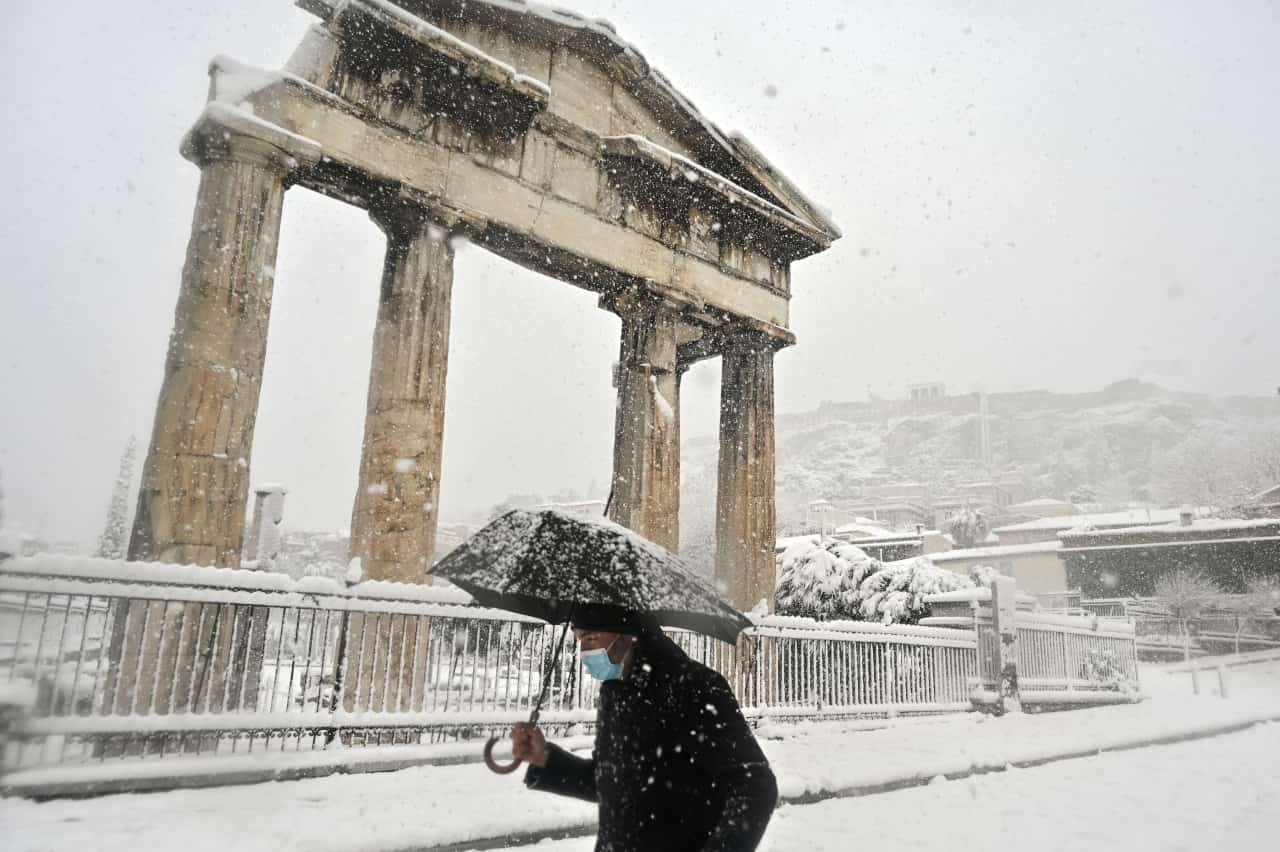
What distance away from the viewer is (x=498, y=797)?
5.93 meters

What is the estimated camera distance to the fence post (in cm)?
1398

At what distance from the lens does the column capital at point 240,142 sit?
9.05 metres

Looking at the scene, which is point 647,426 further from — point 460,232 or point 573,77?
point 573,77

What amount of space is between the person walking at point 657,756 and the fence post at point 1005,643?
13.3 metres

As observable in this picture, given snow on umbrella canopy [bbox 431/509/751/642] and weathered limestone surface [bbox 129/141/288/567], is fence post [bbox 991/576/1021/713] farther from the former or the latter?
snow on umbrella canopy [bbox 431/509/751/642]

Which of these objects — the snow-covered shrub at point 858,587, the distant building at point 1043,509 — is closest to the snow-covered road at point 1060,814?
the snow-covered shrub at point 858,587

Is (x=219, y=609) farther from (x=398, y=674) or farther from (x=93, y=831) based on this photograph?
(x=93, y=831)

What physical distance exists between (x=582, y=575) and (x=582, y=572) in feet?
0.06

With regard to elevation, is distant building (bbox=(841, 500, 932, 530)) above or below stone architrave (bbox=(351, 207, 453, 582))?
above

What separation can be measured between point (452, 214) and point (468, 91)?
167 centimetres

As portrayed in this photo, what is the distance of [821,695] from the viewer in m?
11.5

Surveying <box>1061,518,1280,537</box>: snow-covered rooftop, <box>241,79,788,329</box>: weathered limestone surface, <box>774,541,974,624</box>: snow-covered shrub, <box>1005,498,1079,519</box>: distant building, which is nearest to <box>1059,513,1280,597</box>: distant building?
<box>1061,518,1280,537</box>: snow-covered rooftop

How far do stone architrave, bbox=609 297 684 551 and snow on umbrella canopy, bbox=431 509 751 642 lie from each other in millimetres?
9596

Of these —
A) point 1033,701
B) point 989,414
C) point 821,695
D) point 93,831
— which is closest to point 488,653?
point 93,831
